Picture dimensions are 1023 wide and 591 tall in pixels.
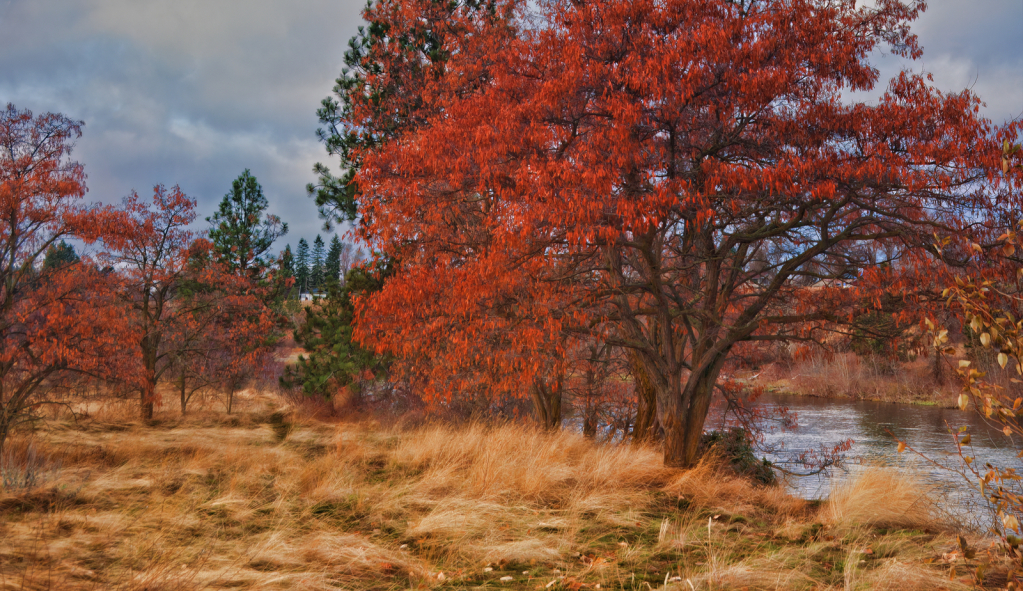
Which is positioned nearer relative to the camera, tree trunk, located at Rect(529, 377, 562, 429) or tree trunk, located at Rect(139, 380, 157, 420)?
tree trunk, located at Rect(529, 377, 562, 429)

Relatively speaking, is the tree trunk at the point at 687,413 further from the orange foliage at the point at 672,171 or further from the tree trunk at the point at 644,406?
the tree trunk at the point at 644,406

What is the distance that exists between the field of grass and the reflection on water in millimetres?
3561

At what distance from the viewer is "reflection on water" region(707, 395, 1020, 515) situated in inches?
497

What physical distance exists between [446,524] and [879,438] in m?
16.4

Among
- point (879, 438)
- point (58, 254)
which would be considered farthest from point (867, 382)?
point (58, 254)

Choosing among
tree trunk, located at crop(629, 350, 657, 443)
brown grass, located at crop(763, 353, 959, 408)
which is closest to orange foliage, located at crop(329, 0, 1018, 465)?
tree trunk, located at crop(629, 350, 657, 443)

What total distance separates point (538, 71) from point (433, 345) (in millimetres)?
4085

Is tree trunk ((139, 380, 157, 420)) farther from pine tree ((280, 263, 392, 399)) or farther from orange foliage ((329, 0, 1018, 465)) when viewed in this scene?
orange foliage ((329, 0, 1018, 465))

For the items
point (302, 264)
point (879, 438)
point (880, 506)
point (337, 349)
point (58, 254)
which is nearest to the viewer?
point (880, 506)

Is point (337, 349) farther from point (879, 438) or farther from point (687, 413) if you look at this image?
point (879, 438)

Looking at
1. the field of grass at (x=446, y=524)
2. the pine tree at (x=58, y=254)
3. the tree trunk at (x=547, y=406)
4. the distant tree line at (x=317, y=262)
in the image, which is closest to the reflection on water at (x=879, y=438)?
the field of grass at (x=446, y=524)

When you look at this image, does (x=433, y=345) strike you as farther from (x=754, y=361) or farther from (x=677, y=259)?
(x=754, y=361)

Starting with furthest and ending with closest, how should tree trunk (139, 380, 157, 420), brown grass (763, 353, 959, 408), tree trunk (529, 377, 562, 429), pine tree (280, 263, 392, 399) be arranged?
brown grass (763, 353, 959, 408), pine tree (280, 263, 392, 399), tree trunk (139, 380, 157, 420), tree trunk (529, 377, 562, 429)

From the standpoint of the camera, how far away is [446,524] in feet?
19.4
